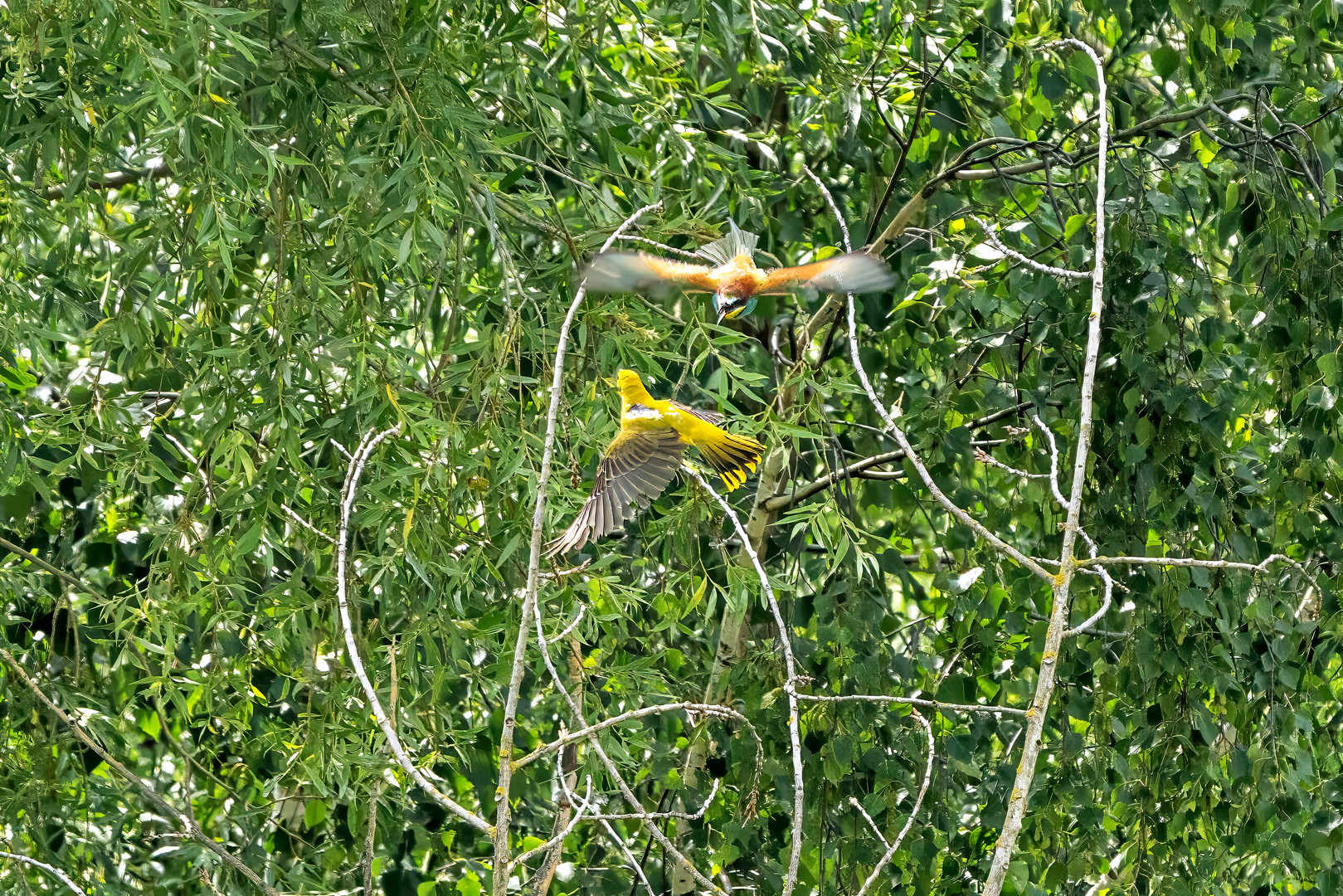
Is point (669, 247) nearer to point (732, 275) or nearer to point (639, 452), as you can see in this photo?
point (732, 275)

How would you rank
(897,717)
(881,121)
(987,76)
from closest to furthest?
(897,717) < (987,76) < (881,121)

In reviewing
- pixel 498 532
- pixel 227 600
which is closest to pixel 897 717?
pixel 498 532

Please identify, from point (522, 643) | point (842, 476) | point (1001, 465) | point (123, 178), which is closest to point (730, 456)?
point (842, 476)

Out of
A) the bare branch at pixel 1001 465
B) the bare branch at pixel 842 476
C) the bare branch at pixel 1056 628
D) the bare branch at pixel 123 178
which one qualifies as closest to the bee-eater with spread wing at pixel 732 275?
the bare branch at pixel 1001 465

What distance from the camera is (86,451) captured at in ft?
7.65

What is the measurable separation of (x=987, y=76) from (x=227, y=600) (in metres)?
1.80

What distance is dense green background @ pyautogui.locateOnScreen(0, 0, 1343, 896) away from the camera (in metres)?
2.20

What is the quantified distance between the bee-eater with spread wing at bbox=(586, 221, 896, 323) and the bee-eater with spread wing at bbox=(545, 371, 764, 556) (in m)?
0.16

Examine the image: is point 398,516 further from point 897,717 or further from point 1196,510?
point 1196,510

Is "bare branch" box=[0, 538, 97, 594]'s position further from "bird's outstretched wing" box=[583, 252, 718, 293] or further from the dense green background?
"bird's outstretched wing" box=[583, 252, 718, 293]

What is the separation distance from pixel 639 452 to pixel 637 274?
295mm

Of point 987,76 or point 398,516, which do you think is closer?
point 398,516

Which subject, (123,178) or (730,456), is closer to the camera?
(730,456)

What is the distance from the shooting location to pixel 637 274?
203cm
